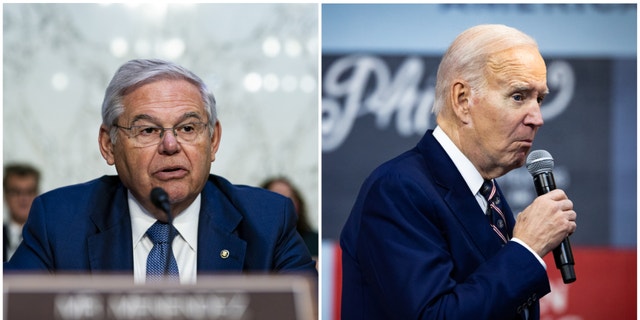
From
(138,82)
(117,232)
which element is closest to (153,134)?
(138,82)

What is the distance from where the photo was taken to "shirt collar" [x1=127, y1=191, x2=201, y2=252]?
125 inches

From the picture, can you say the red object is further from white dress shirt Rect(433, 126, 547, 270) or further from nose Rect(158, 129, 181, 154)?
nose Rect(158, 129, 181, 154)

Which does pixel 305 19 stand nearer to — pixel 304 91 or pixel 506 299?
pixel 304 91

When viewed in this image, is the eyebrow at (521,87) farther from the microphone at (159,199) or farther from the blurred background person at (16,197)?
the blurred background person at (16,197)

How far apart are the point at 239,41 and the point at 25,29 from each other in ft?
2.74

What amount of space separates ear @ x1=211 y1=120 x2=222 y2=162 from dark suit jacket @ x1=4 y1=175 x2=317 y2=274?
0.28ft

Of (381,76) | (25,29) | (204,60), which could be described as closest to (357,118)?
(381,76)

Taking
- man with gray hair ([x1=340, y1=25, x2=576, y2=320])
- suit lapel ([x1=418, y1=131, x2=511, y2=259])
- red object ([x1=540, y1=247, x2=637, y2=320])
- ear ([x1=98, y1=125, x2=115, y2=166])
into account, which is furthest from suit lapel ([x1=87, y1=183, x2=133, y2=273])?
red object ([x1=540, y1=247, x2=637, y2=320])

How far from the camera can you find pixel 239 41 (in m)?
3.83

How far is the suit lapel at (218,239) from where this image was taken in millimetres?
3210

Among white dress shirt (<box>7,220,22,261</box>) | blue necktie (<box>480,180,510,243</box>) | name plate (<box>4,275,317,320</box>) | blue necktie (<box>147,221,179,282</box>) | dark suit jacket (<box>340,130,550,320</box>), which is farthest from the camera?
white dress shirt (<box>7,220,22,261</box>)

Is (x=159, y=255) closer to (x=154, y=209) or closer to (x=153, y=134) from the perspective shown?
(x=154, y=209)

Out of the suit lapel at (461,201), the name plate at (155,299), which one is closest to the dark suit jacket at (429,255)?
the suit lapel at (461,201)

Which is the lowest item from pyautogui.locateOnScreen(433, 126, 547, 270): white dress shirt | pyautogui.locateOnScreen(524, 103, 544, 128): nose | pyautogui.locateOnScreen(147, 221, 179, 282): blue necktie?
pyautogui.locateOnScreen(147, 221, 179, 282): blue necktie
